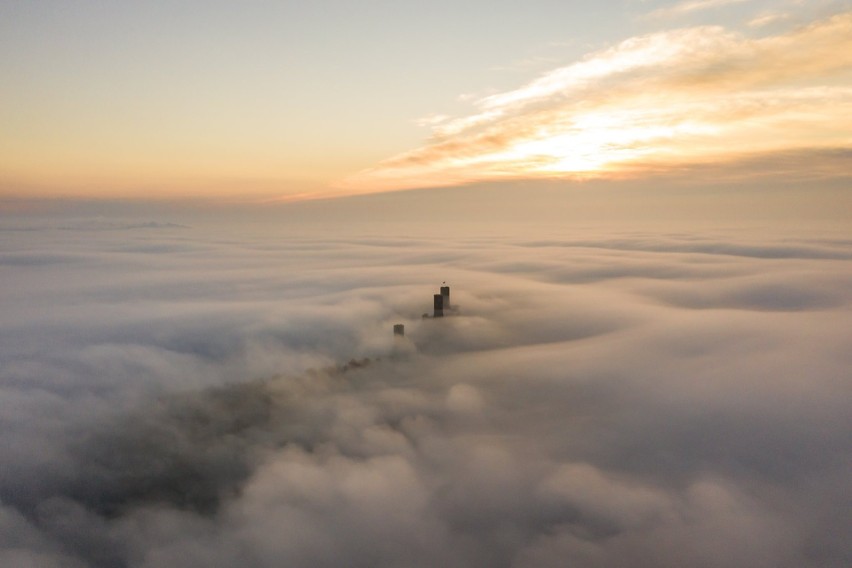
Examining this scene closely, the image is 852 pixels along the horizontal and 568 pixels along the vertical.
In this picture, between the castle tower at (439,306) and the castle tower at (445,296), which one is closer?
the castle tower at (439,306)

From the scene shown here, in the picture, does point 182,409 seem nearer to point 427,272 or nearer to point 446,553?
point 446,553

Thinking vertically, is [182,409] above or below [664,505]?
below

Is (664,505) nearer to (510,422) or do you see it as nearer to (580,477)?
(580,477)

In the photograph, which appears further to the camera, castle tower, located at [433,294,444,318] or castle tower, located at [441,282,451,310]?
castle tower, located at [441,282,451,310]

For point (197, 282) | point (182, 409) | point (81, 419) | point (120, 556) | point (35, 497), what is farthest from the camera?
point (197, 282)

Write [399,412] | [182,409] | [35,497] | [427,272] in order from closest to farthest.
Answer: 1. [35,497]
2. [399,412]
3. [182,409]
4. [427,272]

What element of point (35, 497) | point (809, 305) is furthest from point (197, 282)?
point (809, 305)

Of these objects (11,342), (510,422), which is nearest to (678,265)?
(510,422)

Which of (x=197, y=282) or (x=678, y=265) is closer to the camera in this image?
(x=197, y=282)

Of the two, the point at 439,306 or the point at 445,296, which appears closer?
the point at 439,306

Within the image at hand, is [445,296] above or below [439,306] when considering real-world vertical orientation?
above
